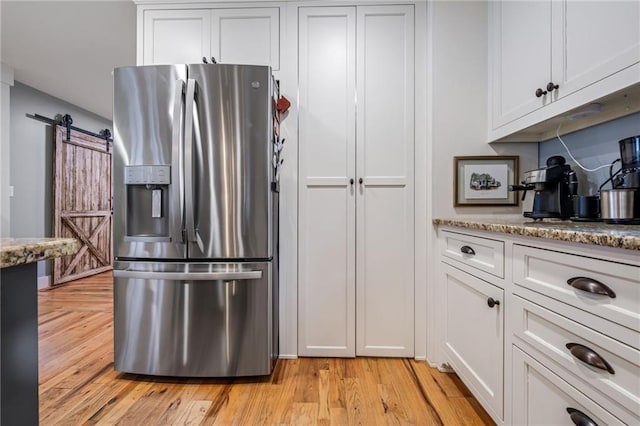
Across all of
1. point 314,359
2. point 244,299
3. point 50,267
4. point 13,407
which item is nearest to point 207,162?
point 244,299

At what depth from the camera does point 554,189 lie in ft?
4.73

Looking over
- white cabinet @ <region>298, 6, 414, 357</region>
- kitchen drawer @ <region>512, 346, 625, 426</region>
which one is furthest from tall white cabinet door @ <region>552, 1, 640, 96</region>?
kitchen drawer @ <region>512, 346, 625, 426</region>

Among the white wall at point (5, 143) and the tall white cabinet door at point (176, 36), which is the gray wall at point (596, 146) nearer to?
the tall white cabinet door at point (176, 36)

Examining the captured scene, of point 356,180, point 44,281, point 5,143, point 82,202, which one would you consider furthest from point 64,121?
point 356,180

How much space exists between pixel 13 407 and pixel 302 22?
222 centimetres

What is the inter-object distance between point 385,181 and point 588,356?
1.35m

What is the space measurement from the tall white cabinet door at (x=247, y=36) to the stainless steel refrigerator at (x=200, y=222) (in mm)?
461

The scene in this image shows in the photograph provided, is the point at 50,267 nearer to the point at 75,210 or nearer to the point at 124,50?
the point at 75,210

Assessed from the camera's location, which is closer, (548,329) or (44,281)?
(548,329)

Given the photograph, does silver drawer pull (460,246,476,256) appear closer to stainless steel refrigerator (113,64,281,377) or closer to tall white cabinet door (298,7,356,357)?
tall white cabinet door (298,7,356,357)

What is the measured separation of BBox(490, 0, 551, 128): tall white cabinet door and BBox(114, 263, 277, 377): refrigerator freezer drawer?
1.61 metres

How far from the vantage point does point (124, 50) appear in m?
2.93

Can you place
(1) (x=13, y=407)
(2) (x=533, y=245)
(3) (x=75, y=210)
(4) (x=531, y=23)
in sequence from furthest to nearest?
1. (3) (x=75, y=210)
2. (4) (x=531, y=23)
3. (2) (x=533, y=245)
4. (1) (x=13, y=407)

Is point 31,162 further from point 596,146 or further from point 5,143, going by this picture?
point 596,146
